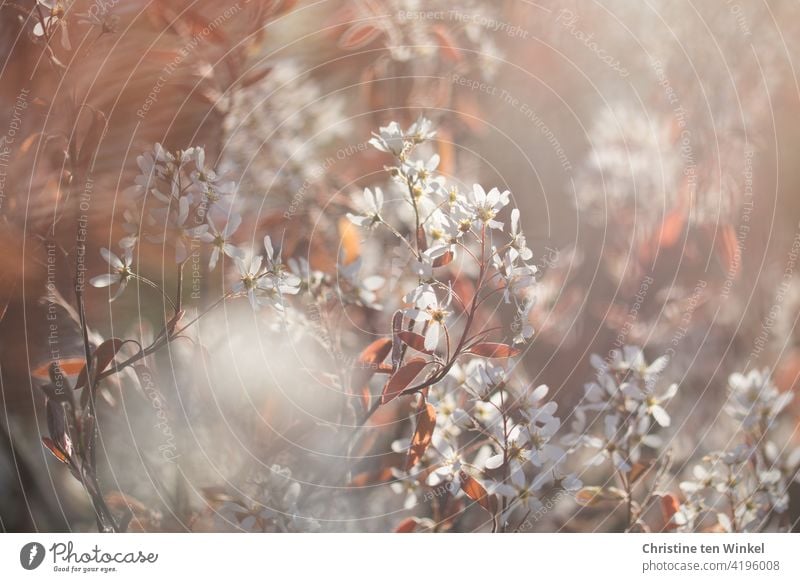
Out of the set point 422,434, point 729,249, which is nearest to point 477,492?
point 422,434

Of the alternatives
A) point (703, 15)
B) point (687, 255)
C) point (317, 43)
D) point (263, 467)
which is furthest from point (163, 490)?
point (703, 15)

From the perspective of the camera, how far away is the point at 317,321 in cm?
61

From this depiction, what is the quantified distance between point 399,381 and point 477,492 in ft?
0.43

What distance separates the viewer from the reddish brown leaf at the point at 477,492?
2.05 ft

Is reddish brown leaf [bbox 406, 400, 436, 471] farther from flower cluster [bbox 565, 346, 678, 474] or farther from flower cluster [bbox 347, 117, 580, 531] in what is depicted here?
flower cluster [bbox 565, 346, 678, 474]

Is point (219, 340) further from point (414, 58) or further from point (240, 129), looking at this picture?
point (414, 58)

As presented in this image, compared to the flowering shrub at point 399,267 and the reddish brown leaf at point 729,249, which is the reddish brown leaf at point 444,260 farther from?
the reddish brown leaf at point 729,249

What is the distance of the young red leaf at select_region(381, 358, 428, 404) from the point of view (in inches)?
24.4

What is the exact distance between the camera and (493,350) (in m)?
0.63

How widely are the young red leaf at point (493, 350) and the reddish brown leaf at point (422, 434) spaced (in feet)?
0.22

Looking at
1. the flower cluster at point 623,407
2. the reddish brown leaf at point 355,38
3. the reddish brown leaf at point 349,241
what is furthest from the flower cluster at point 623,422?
the reddish brown leaf at point 355,38

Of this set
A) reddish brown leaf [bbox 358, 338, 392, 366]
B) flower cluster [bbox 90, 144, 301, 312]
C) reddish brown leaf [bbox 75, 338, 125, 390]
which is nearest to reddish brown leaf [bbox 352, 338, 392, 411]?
reddish brown leaf [bbox 358, 338, 392, 366]

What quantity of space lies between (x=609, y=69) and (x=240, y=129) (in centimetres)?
35

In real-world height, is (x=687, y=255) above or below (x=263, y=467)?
above
